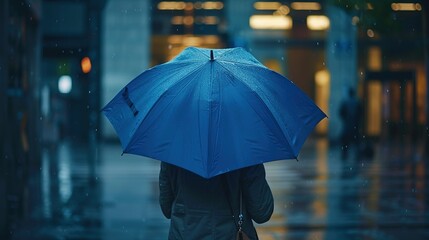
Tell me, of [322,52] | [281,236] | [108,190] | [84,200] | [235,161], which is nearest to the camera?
[235,161]

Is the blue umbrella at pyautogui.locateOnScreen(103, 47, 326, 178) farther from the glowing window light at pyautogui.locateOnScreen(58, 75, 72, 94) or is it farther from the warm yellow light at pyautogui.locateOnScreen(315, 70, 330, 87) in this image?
the warm yellow light at pyautogui.locateOnScreen(315, 70, 330, 87)

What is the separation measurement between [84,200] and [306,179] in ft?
19.0

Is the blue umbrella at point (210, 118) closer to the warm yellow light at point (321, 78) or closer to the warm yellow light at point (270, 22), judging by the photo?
the warm yellow light at point (270, 22)

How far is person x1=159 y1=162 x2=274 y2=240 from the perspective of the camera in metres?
4.11

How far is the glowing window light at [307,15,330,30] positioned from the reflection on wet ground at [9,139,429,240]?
10730 mm

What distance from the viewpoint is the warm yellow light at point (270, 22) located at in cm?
3244

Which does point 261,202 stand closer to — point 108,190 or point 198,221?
point 198,221

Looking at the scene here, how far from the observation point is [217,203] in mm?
4141

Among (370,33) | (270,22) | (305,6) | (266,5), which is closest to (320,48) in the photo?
(305,6)

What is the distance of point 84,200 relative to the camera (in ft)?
43.6

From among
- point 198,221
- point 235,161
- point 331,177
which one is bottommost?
point 331,177

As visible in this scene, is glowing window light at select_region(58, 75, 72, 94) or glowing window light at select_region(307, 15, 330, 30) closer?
glowing window light at select_region(58, 75, 72, 94)

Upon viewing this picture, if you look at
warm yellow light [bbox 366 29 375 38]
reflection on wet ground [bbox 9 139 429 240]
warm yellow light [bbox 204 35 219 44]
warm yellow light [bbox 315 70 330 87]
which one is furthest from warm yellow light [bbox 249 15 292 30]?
reflection on wet ground [bbox 9 139 429 240]

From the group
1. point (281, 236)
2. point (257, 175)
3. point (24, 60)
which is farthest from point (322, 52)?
point (257, 175)
